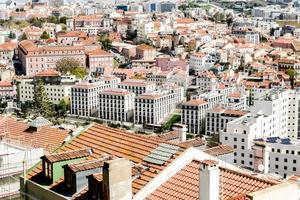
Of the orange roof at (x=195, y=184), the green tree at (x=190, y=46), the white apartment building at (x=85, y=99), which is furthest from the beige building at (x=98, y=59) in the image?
the orange roof at (x=195, y=184)

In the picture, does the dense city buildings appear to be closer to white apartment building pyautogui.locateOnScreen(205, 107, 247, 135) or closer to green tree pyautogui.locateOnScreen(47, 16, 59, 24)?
white apartment building pyautogui.locateOnScreen(205, 107, 247, 135)

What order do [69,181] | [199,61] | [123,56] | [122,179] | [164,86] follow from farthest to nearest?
[123,56], [199,61], [164,86], [69,181], [122,179]

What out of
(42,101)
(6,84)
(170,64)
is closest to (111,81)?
(42,101)

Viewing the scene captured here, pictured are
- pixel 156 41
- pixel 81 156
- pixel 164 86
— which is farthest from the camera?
pixel 156 41

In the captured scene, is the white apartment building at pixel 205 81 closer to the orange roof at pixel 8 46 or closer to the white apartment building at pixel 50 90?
the white apartment building at pixel 50 90

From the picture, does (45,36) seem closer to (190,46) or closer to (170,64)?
(190,46)

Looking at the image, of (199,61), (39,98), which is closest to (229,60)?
(199,61)

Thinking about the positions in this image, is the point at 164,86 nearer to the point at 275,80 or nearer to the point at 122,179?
the point at 275,80
